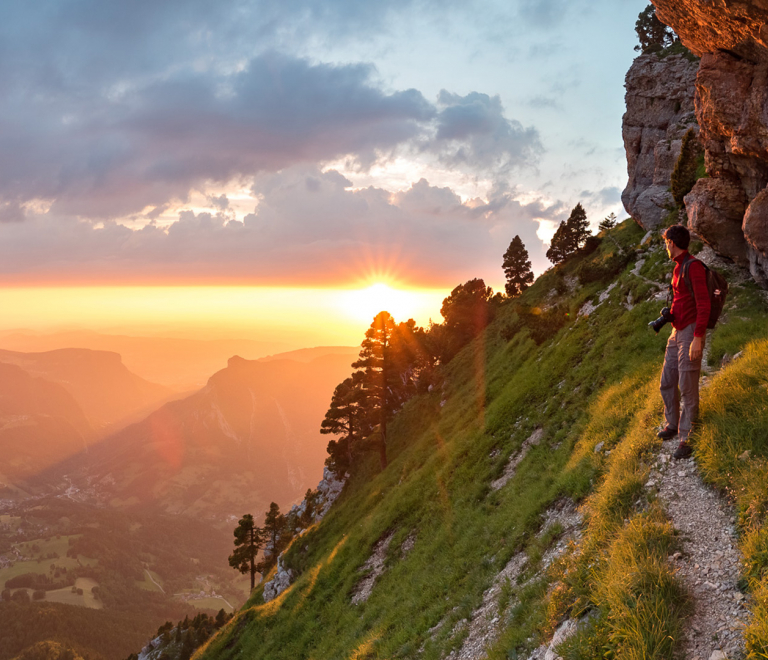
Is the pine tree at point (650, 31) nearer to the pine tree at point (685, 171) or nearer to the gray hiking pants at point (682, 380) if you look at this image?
the pine tree at point (685, 171)

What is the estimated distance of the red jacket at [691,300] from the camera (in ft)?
26.6

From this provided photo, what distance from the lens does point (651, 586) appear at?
5914 mm

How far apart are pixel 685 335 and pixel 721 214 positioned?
10.4m

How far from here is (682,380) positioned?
859 centimetres

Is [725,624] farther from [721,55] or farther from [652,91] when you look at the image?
[652,91]

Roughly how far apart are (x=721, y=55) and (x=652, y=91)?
4010 cm

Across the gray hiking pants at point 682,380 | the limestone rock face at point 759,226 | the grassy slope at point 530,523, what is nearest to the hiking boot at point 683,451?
the gray hiking pants at point 682,380

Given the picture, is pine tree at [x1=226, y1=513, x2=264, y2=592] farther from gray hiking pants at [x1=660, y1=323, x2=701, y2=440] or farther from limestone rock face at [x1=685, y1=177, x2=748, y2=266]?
limestone rock face at [x1=685, y1=177, x2=748, y2=266]

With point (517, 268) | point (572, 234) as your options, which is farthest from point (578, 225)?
point (517, 268)

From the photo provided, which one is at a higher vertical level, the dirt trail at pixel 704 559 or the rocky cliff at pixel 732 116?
the rocky cliff at pixel 732 116

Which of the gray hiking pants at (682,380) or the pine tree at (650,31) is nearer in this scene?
the gray hiking pants at (682,380)

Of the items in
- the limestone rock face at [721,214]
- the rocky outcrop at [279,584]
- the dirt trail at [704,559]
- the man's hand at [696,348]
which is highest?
the limestone rock face at [721,214]

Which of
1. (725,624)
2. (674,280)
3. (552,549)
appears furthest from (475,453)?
(725,624)

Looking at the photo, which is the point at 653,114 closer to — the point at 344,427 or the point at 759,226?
the point at 759,226
